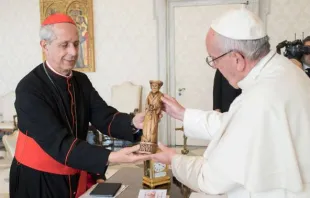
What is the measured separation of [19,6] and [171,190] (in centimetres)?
603

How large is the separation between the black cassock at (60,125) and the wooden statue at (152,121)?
222 millimetres

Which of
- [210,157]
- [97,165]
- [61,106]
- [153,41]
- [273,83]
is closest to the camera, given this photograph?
[273,83]

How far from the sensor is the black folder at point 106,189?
2.04m

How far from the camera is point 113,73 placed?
6.70 meters

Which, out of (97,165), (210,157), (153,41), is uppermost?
(153,41)

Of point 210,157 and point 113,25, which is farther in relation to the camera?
point 113,25

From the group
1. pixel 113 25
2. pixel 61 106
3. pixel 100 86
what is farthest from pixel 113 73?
pixel 61 106

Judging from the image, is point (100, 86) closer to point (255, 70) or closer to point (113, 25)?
point (113, 25)

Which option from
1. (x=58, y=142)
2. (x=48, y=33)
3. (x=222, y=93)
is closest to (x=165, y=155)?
(x=58, y=142)

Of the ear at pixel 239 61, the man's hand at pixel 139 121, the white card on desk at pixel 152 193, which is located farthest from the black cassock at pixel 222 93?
the ear at pixel 239 61

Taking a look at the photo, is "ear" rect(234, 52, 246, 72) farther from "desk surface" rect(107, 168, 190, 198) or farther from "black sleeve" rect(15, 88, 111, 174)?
"desk surface" rect(107, 168, 190, 198)

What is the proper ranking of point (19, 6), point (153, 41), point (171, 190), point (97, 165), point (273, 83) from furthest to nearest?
point (19, 6)
point (153, 41)
point (171, 190)
point (97, 165)
point (273, 83)

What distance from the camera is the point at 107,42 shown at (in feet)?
21.7

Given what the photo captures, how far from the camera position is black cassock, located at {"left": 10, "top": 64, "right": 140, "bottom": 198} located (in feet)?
6.18
